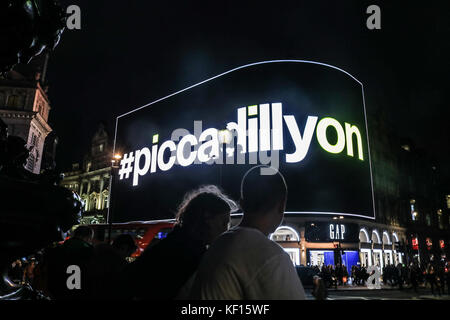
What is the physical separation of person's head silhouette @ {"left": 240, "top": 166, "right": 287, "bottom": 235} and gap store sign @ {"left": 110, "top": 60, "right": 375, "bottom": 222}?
22.0m

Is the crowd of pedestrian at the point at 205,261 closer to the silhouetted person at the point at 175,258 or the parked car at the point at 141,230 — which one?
the silhouetted person at the point at 175,258

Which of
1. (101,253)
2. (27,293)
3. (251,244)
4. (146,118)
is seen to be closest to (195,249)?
(251,244)

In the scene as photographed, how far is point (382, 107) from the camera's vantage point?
45188 millimetres

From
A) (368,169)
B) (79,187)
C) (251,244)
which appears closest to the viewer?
(251,244)

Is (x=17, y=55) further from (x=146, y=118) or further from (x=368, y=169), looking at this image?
(x=146, y=118)

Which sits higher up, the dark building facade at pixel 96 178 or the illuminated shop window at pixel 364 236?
the dark building facade at pixel 96 178

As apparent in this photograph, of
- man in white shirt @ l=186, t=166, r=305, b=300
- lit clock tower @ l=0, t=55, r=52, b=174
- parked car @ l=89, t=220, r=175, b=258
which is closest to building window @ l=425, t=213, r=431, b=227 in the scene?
parked car @ l=89, t=220, r=175, b=258

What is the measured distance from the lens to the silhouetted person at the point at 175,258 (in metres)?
2.36

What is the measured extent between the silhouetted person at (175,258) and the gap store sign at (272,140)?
21.3 metres

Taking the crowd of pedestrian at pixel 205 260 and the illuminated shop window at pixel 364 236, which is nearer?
the crowd of pedestrian at pixel 205 260

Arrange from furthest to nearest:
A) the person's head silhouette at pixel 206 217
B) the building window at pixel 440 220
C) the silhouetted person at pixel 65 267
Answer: the building window at pixel 440 220 < the silhouetted person at pixel 65 267 < the person's head silhouette at pixel 206 217

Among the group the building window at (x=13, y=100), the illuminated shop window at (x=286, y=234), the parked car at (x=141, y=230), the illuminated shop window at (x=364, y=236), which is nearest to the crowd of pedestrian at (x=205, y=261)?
the parked car at (x=141, y=230)
